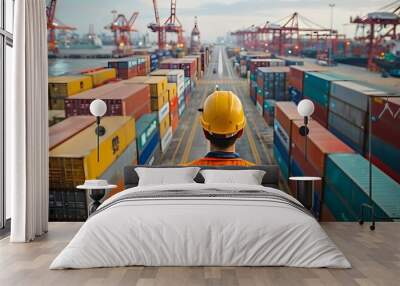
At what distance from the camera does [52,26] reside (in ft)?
21.6

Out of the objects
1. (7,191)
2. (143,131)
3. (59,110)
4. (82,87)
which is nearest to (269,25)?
(143,131)

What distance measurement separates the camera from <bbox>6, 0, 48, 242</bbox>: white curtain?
470 cm

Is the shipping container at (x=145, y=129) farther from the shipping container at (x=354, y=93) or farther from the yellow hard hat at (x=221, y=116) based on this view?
the shipping container at (x=354, y=93)

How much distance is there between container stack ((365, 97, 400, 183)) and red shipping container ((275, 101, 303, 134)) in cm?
106

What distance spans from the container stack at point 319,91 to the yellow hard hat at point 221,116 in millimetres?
Answer: 1561

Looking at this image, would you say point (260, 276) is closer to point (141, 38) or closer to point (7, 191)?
point (7, 191)

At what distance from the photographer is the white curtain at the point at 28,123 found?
4.70 metres

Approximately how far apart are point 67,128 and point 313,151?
3597mm

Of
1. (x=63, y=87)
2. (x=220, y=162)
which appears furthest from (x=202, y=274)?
(x=63, y=87)

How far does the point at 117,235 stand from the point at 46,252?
1028mm

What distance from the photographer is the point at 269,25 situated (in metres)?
6.95

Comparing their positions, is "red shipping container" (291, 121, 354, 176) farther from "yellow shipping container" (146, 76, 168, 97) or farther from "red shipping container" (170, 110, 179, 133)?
"yellow shipping container" (146, 76, 168, 97)

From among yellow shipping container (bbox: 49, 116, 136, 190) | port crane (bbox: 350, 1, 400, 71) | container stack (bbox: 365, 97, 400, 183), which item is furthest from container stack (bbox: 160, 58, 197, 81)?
container stack (bbox: 365, 97, 400, 183)

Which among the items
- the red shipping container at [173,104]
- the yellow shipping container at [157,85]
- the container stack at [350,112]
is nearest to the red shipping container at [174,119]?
the red shipping container at [173,104]
